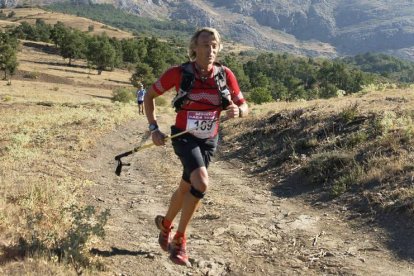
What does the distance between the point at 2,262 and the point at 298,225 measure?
477 centimetres

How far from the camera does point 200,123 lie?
5617mm

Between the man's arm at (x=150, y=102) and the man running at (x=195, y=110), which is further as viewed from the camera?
the man's arm at (x=150, y=102)

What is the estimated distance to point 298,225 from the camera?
25.6 ft

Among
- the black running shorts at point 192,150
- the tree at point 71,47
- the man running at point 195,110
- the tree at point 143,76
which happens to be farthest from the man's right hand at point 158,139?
the tree at point 71,47

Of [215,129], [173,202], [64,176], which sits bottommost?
[64,176]

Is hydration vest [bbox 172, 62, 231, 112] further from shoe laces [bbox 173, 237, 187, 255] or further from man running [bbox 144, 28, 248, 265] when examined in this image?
shoe laces [bbox 173, 237, 187, 255]

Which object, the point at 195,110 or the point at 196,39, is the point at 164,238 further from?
the point at 196,39

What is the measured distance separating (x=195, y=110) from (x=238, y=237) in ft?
7.78

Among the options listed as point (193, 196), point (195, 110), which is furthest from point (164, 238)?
point (195, 110)

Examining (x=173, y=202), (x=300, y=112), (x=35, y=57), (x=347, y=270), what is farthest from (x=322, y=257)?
(x=35, y=57)

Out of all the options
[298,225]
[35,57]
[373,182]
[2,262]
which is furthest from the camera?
[35,57]

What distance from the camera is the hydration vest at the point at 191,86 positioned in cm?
548

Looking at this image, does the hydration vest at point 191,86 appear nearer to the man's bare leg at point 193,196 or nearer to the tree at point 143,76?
the man's bare leg at point 193,196

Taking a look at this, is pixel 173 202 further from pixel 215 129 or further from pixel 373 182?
pixel 373 182
